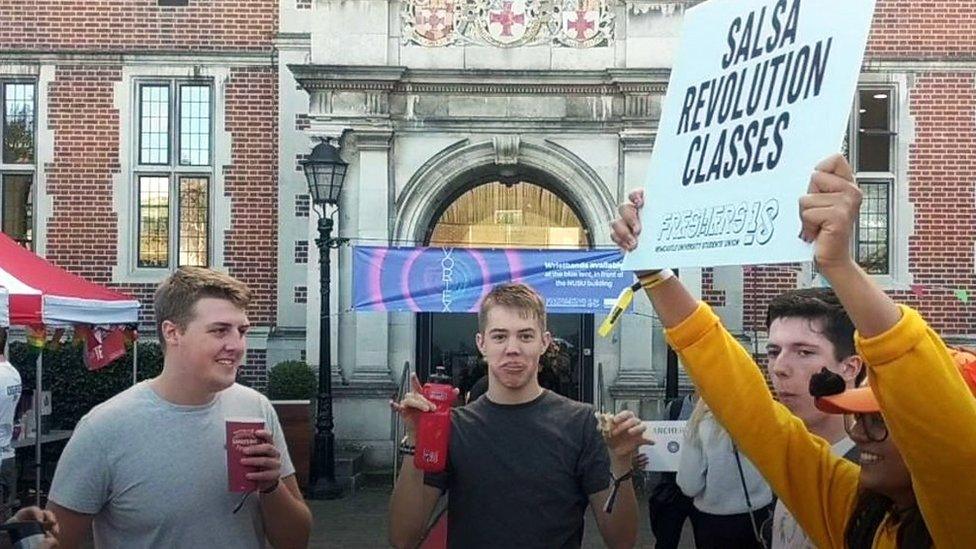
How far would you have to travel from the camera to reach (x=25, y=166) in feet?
50.2

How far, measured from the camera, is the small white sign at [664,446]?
5.59m

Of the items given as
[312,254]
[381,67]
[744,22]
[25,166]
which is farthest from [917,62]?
[744,22]

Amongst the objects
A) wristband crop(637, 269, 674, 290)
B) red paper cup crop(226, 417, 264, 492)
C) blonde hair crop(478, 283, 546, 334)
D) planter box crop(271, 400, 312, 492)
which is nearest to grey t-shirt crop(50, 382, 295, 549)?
red paper cup crop(226, 417, 264, 492)

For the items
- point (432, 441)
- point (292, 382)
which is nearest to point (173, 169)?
point (292, 382)

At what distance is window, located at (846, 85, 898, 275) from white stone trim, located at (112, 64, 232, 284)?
27.0ft

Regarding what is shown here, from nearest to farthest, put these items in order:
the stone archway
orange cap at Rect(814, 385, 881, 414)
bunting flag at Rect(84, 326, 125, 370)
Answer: orange cap at Rect(814, 385, 881, 414), bunting flag at Rect(84, 326, 125, 370), the stone archway

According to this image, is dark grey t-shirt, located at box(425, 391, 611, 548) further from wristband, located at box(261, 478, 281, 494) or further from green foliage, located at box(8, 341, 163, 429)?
green foliage, located at box(8, 341, 163, 429)

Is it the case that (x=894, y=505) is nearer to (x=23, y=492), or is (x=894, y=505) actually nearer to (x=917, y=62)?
(x=23, y=492)

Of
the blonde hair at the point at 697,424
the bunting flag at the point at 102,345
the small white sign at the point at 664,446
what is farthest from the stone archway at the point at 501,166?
the blonde hair at the point at 697,424

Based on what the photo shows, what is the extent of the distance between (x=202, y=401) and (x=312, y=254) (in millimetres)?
10572

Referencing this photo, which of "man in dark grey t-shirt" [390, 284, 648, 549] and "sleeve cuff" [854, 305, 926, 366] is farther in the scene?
"man in dark grey t-shirt" [390, 284, 648, 549]

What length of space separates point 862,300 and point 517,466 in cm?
180

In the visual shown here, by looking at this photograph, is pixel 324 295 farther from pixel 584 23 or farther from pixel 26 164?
pixel 26 164

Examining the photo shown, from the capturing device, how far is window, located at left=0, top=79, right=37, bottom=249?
1530 cm
